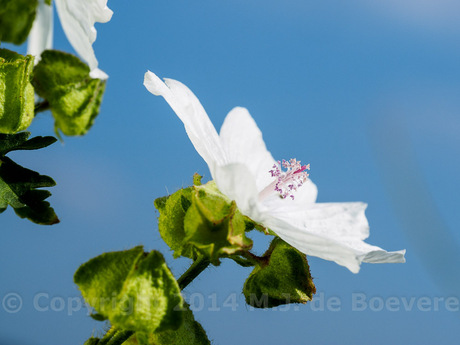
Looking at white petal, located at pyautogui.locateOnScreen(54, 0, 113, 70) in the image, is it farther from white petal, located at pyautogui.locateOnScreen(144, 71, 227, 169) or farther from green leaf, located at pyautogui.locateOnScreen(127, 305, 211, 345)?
green leaf, located at pyautogui.locateOnScreen(127, 305, 211, 345)

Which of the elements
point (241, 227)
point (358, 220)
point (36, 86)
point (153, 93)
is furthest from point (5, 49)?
point (358, 220)

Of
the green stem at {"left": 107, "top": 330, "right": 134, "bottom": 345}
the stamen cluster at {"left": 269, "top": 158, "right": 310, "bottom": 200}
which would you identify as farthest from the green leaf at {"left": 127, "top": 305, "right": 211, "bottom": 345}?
the stamen cluster at {"left": 269, "top": 158, "right": 310, "bottom": 200}

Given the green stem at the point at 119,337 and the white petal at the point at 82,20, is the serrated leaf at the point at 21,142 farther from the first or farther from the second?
the green stem at the point at 119,337

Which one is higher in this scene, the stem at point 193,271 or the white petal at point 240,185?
the white petal at point 240,185

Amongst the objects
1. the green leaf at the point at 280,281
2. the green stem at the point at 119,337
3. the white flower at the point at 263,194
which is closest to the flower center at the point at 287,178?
the white flower at the point at 263,194

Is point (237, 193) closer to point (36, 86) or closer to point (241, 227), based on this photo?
point (241, 227)
